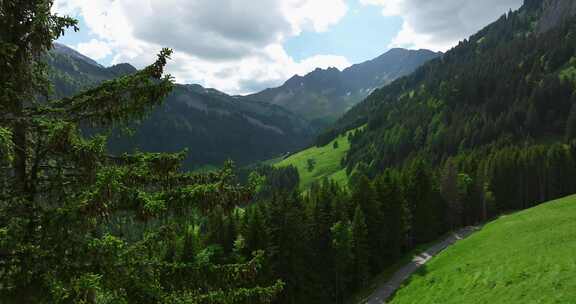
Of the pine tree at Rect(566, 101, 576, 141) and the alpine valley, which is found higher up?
the pine tree at Rect(566, 101, 576, 141)

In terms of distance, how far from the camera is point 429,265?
5691 centimetres

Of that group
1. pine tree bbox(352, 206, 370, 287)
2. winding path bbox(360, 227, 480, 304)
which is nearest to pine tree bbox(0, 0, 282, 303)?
winding path bbox(360, 227, 480, 304)

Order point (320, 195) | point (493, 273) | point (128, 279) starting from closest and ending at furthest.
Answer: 1. point (128, 279)
2. point (493, 273)
3. point (320, 195)

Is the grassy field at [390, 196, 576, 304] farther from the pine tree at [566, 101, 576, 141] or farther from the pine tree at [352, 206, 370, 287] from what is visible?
the pine tree at [566, 101, 576, 141]

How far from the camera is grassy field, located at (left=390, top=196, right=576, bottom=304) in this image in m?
28.4

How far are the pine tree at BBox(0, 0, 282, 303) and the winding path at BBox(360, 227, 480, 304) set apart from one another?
47354mm

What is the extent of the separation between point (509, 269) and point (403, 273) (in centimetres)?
2886

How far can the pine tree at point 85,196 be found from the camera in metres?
8.91

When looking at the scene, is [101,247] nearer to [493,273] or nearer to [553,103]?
[493,273]

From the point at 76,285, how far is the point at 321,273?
5513cm

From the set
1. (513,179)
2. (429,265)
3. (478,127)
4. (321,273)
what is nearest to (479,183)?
(513,179)

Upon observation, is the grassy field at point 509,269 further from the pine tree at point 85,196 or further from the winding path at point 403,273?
the pine tree at point 85,196

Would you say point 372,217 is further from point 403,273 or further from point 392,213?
point 403,273

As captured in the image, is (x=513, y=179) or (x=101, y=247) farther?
(x=513, y=179)
